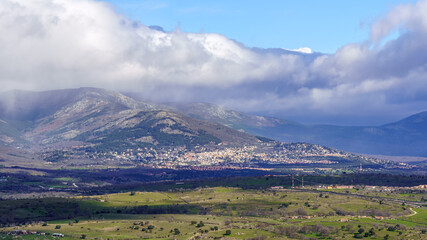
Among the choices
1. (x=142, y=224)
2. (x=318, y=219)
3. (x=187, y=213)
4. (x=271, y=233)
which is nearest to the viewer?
(x=271, y=233)

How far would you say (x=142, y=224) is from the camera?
152 meters

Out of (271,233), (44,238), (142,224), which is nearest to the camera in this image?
(44,238)

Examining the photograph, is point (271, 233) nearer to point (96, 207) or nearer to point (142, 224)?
point (142, 224)

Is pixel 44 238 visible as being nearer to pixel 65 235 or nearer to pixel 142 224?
pixel 65 235

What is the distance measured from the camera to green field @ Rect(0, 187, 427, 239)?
138 metres

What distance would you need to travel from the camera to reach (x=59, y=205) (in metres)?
185

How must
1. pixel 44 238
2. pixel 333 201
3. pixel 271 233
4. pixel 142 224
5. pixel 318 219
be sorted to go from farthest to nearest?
pixel 333 201 → pixel 318 219 → pixel 142 224 → pixel 271 233 → pixel 44 238

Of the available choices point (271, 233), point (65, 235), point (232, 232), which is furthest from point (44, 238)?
point (271, 233)

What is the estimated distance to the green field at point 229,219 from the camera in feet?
452

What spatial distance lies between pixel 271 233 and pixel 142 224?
35964mm

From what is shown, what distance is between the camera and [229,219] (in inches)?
6526

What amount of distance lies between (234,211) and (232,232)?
4410 centimetres

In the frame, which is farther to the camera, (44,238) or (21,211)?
(21,211)

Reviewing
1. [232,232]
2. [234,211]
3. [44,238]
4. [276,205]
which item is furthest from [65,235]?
[276,205]
